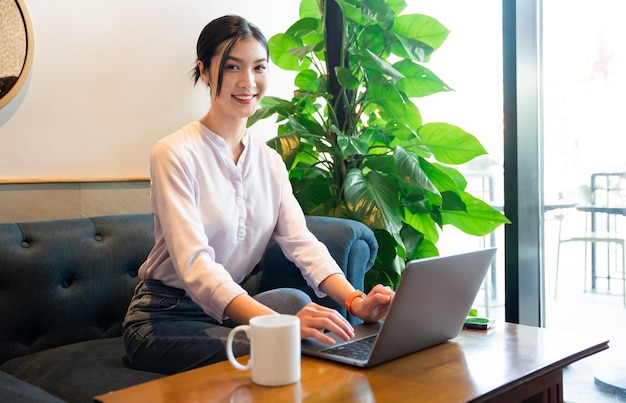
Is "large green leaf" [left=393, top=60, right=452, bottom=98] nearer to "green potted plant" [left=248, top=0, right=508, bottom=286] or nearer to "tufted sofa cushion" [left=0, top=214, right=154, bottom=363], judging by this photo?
"green potted plant" [left=248, top=0, right=508, bottom=286]

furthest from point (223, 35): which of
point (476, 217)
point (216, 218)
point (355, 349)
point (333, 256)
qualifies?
point (476, 217)

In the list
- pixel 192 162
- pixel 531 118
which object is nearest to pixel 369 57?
pixel 531 118

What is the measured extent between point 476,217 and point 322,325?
1.40 m

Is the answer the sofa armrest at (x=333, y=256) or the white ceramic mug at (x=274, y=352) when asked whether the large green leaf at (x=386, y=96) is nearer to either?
the sofa armrest at (x=333, y=256)

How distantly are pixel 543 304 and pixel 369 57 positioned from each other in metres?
1.26

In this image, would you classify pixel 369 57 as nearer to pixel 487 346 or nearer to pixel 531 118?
pixel 531 118

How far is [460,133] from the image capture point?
2535mm

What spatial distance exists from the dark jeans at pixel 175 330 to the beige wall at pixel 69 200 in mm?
729

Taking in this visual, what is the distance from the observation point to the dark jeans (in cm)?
144

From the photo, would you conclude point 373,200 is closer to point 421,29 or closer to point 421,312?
point 421,29

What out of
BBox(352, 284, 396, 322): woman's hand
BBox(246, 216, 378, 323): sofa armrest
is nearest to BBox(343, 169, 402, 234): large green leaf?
BBox(246, 216, 378, 323): sofa armrest

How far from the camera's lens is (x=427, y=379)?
1.09 metres

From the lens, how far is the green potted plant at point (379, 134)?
8.17ft

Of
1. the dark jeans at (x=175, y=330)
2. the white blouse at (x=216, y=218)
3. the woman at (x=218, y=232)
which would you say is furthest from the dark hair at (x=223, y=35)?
the dark jeans at (x=175, y=330)
